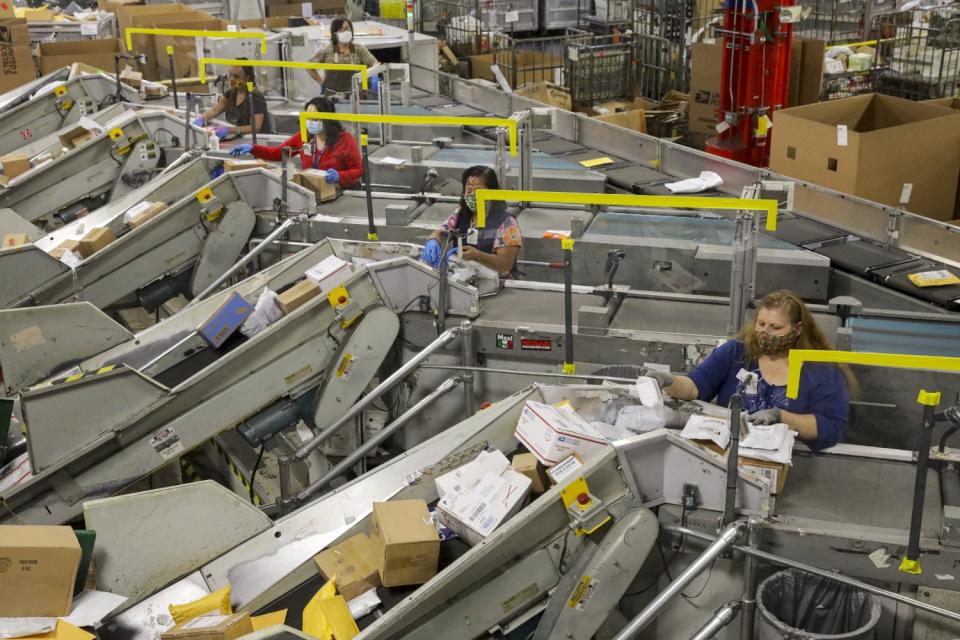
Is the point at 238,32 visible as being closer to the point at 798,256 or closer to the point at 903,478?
the point at 798,256

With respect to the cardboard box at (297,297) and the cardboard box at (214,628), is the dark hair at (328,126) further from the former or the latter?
the cardboard box at (214,628)

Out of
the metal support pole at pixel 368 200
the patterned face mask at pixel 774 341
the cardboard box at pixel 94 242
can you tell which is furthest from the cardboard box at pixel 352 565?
the cardboard box at pixel 94 242

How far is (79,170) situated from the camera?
8102 millimetres

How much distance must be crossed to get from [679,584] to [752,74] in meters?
6.14

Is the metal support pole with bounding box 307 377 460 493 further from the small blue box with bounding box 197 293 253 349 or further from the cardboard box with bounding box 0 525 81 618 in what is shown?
the cardboard box with bounding box 0 525 81 618

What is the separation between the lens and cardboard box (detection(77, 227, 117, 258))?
661 centimetres

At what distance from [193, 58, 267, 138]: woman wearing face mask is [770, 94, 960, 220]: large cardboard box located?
13.8 feet

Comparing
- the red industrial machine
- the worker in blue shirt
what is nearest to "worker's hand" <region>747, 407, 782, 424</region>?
the worker in blue shirt

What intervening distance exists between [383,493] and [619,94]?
8.19 metres

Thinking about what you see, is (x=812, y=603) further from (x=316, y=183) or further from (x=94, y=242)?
(x=94, y=242)

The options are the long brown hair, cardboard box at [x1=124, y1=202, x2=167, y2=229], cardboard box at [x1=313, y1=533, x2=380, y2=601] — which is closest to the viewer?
cardboard box at [x1=313, y1=533, x2=380, y2=601]

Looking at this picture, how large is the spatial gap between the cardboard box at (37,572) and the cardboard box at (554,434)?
5.36 ft

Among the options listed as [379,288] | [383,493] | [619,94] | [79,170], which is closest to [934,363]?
[383,493]

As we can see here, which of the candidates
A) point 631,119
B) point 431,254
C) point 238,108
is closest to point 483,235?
point 431,254
